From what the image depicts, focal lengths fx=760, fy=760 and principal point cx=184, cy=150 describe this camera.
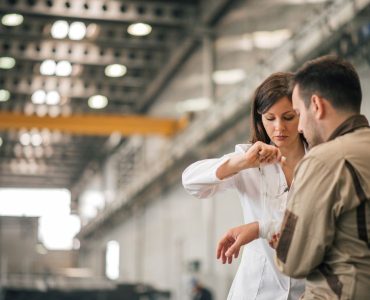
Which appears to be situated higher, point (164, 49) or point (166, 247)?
point (164, 49)

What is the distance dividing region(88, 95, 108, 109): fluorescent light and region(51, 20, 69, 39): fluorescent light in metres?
4.07

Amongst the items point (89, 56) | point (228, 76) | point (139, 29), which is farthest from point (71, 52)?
point (228, 76)

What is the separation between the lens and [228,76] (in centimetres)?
1240

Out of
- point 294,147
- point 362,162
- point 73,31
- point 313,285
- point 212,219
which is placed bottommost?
point 313,285

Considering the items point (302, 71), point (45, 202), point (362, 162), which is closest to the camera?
point (362, 162)

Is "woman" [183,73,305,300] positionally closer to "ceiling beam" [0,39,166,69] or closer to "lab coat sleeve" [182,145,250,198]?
"lab coat sleeve" [182,145,250,198]

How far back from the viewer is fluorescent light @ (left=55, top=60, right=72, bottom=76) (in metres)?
15.4

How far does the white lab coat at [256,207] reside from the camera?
259 centimetres

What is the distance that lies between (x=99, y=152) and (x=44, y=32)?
42.0 feet

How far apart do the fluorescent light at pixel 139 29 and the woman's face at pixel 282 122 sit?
10.6m

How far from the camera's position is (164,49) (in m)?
14.8

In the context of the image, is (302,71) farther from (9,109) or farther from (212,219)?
(9,109)

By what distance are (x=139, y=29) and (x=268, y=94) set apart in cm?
1095

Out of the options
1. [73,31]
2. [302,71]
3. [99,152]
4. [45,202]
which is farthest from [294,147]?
[45,202]
